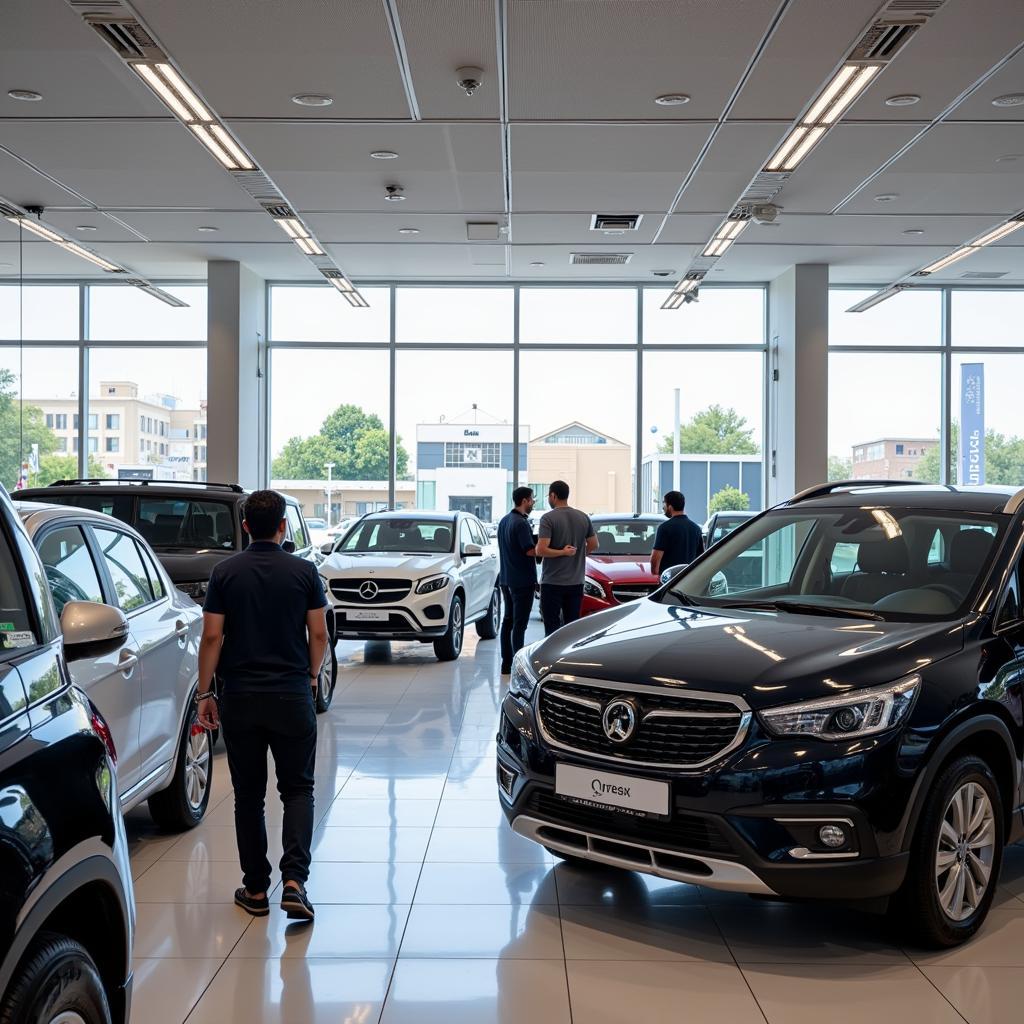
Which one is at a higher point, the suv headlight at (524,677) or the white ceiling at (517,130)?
the white ceiling at (517,130)

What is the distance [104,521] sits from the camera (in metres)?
4.50

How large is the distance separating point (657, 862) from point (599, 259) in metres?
11.8

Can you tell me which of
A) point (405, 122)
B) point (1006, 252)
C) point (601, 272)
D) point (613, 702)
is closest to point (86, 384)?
point (601, 272)

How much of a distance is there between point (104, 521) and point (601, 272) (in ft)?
38.6

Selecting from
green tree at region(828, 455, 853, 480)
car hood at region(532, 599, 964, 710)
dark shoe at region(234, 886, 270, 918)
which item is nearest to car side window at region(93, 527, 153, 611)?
dark shoe at region(234, 886, 270, 918)

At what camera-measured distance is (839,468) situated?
15773 mm

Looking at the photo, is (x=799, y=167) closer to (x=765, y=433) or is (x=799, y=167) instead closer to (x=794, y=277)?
(x=794, y=277)

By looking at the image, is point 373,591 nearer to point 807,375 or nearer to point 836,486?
point 836,486

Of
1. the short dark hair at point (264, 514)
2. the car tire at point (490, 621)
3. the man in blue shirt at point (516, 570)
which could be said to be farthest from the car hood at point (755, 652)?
the car tire at point (490, 621)

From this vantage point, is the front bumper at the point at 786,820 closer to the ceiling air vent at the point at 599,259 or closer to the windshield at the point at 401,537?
the windshield at the point at 401,537

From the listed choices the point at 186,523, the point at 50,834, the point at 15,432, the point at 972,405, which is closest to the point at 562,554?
the point at 186,523

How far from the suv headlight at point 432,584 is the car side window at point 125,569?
220 inches

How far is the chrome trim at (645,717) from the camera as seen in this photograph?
3.45 meters

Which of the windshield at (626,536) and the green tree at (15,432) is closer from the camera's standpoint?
the windshield at (626,536)
